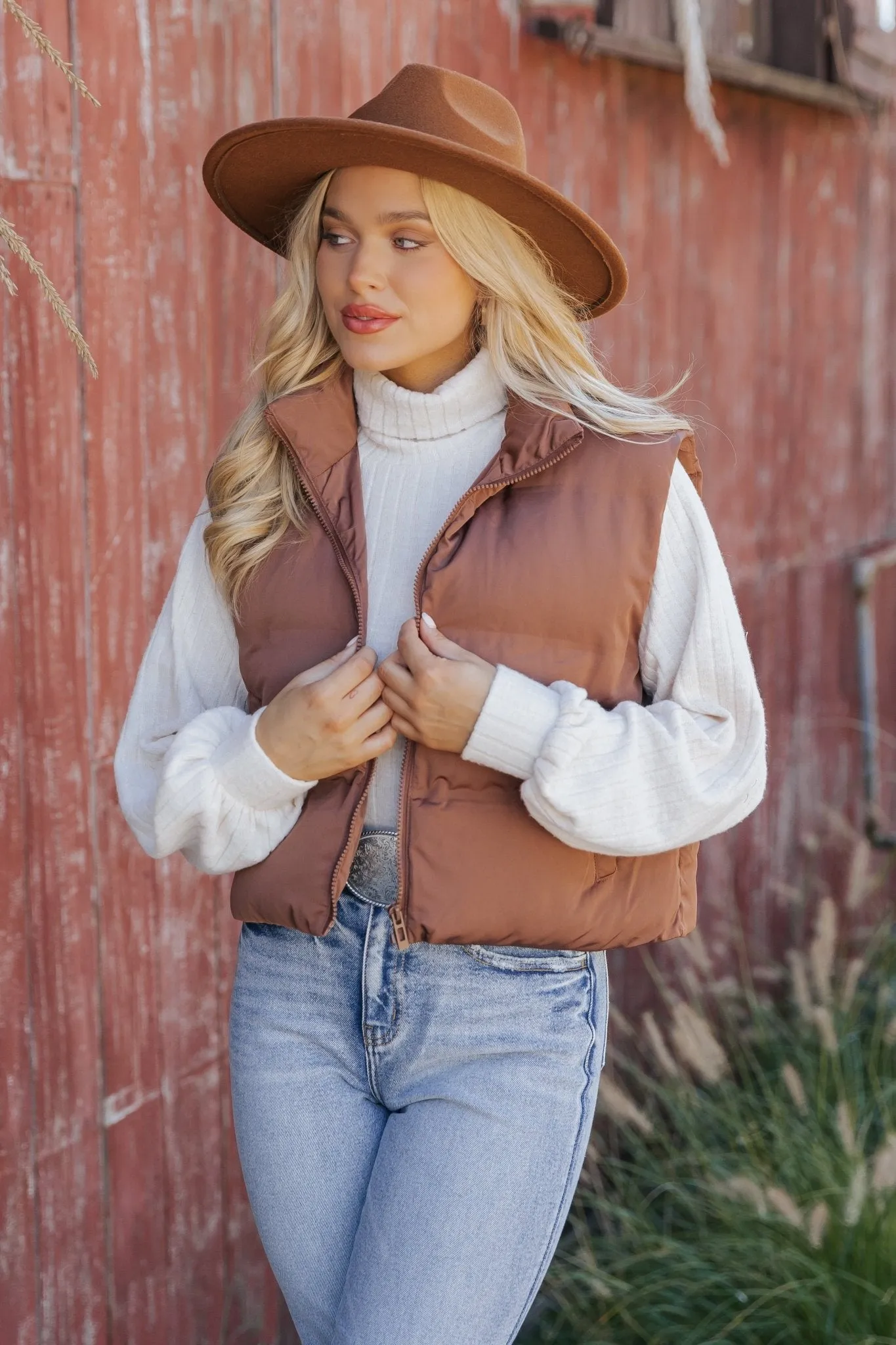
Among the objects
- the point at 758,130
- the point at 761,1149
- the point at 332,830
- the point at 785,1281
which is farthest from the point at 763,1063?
the point at 332,830

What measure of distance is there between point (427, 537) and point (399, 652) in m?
0.20

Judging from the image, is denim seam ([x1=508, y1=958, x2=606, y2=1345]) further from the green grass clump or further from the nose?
the green grass clump

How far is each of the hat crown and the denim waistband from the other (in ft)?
2.82

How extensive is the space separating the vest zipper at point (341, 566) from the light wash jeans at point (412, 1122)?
0.15ft

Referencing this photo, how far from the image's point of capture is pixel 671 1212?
378 cm

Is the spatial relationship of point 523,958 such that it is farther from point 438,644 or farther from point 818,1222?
point 818,1222

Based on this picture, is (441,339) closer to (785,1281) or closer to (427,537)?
(427,537)

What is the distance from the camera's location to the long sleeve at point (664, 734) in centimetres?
180

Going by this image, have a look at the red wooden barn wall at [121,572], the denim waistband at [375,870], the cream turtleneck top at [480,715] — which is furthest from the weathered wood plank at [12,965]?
the denim waistband at [375,870]

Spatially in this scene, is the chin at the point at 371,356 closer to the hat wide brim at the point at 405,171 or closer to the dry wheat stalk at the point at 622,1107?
the hat wide brim at the point at 405,171

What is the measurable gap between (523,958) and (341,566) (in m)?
0.54

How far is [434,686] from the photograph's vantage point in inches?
70.5

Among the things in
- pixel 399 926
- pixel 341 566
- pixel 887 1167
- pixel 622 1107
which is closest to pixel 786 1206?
pixel 887 1167

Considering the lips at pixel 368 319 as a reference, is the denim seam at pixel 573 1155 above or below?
below
